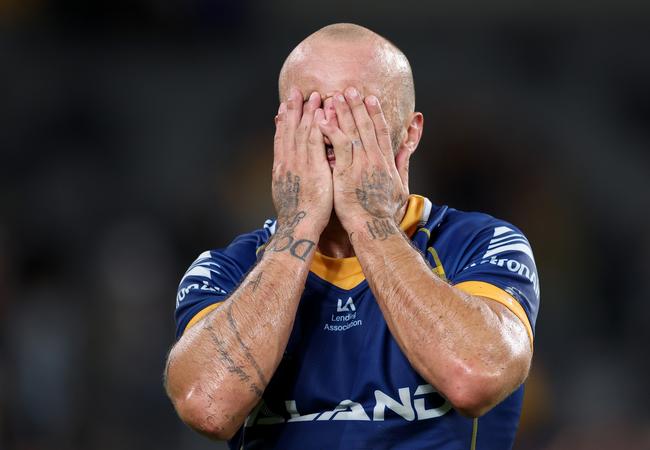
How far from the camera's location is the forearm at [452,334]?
261 centimetres

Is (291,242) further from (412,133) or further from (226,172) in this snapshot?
(226,172)

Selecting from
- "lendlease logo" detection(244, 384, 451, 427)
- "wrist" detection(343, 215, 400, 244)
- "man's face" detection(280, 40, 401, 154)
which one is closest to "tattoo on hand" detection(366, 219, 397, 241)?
"wrist" detection(343, 215, 400, 244)

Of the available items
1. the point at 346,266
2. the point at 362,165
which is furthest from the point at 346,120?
the point at 346,266

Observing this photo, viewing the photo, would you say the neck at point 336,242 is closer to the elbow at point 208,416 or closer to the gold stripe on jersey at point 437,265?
the gold stripe on jersey at point 437,265

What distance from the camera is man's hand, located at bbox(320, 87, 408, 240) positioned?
2.99 metres

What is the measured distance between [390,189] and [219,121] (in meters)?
7.00

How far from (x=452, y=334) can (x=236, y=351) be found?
625mm

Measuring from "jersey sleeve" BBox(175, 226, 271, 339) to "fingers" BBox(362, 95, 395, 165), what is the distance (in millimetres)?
575

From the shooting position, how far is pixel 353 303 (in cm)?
307

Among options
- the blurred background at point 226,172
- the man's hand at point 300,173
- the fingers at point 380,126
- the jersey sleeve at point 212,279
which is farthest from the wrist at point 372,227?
the blurred background at point 226,172

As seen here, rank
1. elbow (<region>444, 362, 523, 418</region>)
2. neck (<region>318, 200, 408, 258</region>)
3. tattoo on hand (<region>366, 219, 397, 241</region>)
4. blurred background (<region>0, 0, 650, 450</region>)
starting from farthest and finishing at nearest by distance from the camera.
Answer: blurred background (<region>0, 0, 650, 450</region>)
neck (<region>318, 200, 408, 258</region>)
tattoo on hand (<region>366, 219, 397, 241</region>)
elbow (<region>444, 362, 523, 418</region>)

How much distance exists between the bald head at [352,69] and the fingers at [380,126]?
7 cm

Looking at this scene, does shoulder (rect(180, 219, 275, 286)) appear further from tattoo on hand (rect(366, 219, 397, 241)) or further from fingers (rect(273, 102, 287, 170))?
tattoo on hand (rect(366, 219, 397, 241))

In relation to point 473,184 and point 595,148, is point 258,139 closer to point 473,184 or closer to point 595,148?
point 473,184
